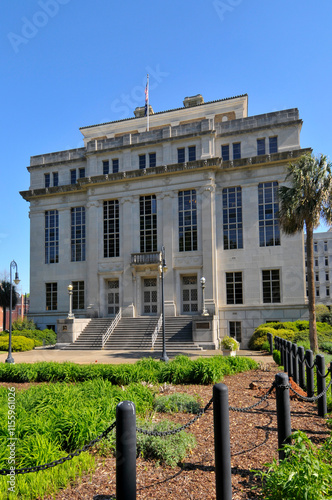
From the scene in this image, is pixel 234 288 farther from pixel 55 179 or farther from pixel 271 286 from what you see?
pixel 55 179

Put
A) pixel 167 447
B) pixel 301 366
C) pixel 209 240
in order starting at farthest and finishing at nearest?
pixel 209 240
pixel 301 366
pixel 167 447

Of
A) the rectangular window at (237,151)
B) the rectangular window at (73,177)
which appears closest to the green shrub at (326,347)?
the rectangular window at (237,151)

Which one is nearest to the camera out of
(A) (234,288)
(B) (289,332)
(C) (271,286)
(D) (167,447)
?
(D) (167,447)

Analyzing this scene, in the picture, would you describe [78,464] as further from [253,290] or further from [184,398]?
[253,290]

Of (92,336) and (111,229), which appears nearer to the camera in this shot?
(92,336)

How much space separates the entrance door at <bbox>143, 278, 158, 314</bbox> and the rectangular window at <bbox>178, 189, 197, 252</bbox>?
4.12 meters

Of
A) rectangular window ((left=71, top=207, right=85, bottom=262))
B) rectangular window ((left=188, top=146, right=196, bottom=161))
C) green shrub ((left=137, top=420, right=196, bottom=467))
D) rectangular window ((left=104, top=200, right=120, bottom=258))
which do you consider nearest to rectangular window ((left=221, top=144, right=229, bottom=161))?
rectangular window ((left=188, top=146, right=196, bottom=161))

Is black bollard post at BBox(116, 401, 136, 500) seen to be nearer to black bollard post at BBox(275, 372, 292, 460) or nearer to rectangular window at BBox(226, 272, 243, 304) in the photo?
black bollard post at BBox(275, 372, 292, 460)

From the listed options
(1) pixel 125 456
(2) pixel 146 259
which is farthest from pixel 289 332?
(1) pixel 125 456

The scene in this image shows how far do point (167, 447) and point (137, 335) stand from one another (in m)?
24.1

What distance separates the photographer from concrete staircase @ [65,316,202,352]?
1082 inches

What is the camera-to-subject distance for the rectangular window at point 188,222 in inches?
1303

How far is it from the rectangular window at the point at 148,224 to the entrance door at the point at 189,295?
4.03 metres

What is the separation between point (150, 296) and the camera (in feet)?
113
